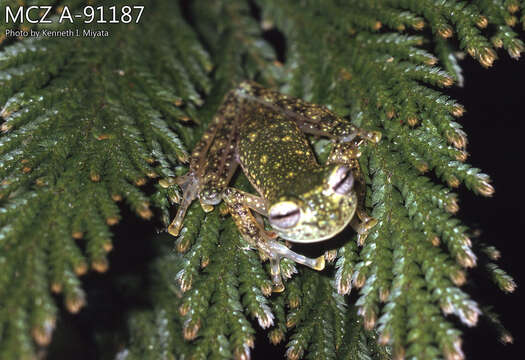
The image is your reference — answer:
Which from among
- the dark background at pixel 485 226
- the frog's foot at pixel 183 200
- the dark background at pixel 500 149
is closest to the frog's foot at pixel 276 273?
the frog's foot at pixel 183 200

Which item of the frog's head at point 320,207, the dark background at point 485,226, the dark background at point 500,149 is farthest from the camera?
the dark background at point 500,149

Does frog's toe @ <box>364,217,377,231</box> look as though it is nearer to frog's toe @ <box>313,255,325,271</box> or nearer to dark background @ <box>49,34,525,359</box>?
frog's toe @ <box>313,255,325,271</box>

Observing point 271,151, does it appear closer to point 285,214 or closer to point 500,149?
point 285,214

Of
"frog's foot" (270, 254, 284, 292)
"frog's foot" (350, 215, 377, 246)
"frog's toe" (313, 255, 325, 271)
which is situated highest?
"frog's foot" (350, 215, 377, 246)

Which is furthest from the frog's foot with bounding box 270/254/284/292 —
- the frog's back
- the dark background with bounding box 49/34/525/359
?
the dark background with bounding box 49/34/525/359

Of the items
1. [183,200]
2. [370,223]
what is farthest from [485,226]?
[183,200]

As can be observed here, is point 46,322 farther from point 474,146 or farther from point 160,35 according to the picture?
point 474,146

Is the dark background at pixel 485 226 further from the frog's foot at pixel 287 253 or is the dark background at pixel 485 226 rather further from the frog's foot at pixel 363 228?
the frog's foot at pixel 287 253

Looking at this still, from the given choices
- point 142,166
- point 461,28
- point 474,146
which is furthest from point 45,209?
point 474,146

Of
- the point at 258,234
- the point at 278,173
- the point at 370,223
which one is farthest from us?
the point at 278,173
